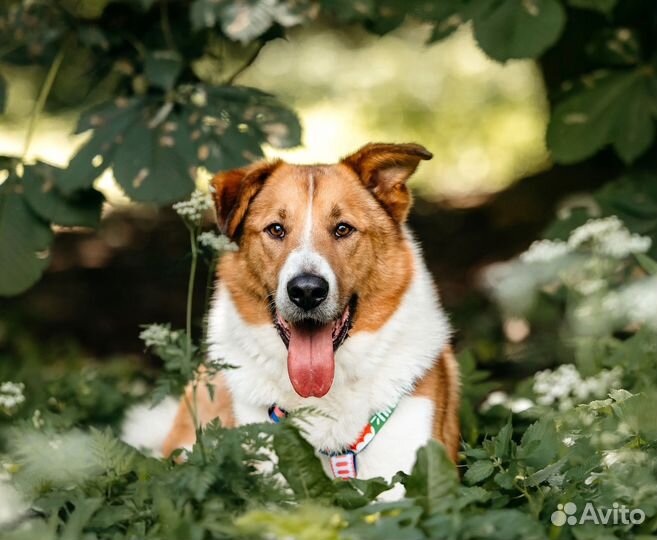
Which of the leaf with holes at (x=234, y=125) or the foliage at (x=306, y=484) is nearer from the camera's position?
the foliage at (x=306, y=484)

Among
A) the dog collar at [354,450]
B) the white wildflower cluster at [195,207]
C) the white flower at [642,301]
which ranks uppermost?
the white wildflower cluster at [195,207]

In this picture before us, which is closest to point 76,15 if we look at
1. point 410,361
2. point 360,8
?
point 360,8

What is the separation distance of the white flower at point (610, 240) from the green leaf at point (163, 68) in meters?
2.04

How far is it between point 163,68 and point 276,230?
4.14 ft

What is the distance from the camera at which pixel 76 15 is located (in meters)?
4.86

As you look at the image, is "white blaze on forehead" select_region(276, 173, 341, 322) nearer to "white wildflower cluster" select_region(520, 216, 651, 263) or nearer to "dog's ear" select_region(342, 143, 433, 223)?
"dog's ear" select_region(342, 143, 433, 223)

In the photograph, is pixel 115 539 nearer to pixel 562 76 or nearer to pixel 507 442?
pixel 507 442

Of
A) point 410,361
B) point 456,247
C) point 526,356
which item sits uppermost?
point 410,361

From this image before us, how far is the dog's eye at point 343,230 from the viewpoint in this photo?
3686 mm

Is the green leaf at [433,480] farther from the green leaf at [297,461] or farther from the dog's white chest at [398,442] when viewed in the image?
the dog's white chest at [398,442]

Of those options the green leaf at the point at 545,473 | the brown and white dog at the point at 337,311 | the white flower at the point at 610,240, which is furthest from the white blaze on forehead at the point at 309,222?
the white flower at the point at 610,240

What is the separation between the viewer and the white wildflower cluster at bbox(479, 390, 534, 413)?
4381mm

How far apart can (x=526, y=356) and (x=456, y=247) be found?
8.85 feet

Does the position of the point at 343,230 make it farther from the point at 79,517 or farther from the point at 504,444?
the point at 79,517
